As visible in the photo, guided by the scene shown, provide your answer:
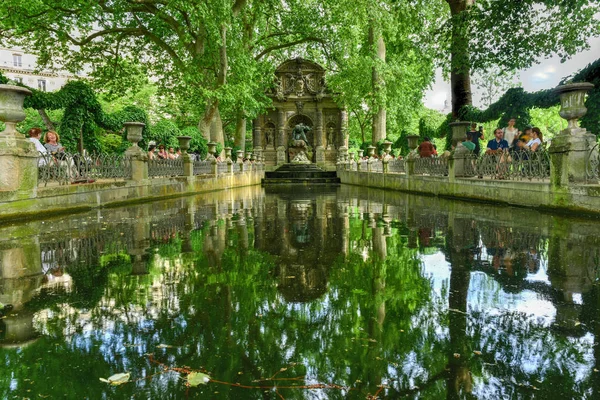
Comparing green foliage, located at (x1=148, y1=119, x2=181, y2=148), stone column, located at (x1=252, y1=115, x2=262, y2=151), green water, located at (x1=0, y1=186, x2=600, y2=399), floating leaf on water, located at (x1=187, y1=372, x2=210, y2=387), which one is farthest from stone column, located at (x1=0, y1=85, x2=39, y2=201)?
stone column, located at (x1=252, y1=115, x2=262, y2=151)

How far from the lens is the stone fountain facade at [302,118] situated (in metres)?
39.6

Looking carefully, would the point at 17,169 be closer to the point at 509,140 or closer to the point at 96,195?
the point at 96,195

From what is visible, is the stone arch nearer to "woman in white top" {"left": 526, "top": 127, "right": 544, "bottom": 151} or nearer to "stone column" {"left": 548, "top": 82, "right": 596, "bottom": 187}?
"woman in white top" {"left": 526, "top": 127, "right": 544, "bottom": 151}

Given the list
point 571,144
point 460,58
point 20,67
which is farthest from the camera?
point 20,67

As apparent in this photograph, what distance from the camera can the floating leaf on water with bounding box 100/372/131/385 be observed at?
2.36 metres

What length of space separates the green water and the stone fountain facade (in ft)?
109

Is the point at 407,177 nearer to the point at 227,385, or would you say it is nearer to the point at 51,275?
the point at 51,275

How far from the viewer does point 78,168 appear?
11523mm

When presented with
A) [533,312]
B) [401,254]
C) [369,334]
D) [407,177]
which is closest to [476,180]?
[407,177]

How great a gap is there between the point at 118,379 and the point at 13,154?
27.9ft

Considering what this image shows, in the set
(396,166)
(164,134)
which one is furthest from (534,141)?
(164,134)

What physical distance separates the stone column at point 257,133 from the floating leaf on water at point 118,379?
3804 centimetres

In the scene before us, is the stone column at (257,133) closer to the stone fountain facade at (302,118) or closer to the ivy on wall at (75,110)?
the stone fountain facade at (302,118)

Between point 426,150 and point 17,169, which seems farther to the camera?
point 426,150
